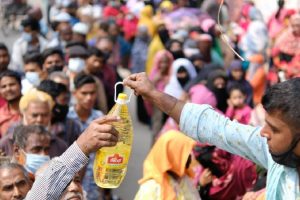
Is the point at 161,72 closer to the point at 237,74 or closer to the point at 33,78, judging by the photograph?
the point at 237,74

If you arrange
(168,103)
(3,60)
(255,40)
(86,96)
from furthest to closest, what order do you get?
(255,40) → (3,60) → (86,96) → (168,103)

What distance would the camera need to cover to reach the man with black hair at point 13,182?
3.62 metres

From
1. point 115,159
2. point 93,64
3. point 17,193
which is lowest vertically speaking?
point 93,64

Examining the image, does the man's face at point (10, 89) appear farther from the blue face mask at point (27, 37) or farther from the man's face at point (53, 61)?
the blue face mask at point (27, 37)

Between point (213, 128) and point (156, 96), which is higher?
point (156, 96)

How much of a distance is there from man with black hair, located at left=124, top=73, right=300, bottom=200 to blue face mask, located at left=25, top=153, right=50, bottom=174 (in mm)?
1648

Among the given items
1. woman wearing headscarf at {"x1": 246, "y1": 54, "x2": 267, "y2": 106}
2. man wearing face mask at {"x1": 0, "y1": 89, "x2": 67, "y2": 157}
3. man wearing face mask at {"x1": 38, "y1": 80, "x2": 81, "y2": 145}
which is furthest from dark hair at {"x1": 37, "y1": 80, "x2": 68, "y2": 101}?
woman wearing headscarf at {"x1": 246, "y1": 54, "x2": 267, "y2": 106}

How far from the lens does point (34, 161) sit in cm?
473

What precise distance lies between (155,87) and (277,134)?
2.01 meters

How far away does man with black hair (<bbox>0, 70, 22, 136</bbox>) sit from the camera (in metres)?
6.47

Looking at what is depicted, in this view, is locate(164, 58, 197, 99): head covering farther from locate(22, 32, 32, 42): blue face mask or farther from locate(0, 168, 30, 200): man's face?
locate(0, 168, 30, 200): man's face

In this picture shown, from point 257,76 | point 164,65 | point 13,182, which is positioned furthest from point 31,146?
point 257,76

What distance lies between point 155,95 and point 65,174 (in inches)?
23.4

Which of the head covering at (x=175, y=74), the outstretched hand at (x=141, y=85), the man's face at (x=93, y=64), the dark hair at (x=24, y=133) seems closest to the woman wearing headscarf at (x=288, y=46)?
the head covering at (x=175, y=74)
